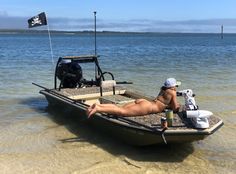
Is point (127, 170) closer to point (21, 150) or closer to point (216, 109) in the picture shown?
point (21, 150)

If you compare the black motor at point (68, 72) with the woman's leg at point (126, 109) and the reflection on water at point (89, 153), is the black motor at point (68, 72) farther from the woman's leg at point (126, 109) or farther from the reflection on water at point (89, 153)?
the woman's leg at point (126, 109)

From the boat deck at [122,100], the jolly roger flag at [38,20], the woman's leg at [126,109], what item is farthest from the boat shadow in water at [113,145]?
the jolly roger flag at [38,20]

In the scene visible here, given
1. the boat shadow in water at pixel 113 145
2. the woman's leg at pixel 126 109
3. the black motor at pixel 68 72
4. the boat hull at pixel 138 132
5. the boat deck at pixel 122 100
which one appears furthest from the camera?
the black motor at pixel 68 72

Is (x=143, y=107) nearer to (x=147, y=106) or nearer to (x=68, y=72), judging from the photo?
(x=147, y=106)

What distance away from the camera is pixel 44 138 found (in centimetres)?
962

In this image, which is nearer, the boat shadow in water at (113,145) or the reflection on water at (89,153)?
the reflection on water at (89,153)

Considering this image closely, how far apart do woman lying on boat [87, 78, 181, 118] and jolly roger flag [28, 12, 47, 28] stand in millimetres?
5963

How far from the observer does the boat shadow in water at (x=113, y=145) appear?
8180 millimetres

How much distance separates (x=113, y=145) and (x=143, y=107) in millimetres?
991

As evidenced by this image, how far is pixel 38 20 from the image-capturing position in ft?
45.8

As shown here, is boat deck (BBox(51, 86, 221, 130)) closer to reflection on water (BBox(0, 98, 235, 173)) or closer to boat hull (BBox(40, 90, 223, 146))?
boat hull (BBox(40, 90, 223, 146))

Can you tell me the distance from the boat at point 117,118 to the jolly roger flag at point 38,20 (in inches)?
71.7

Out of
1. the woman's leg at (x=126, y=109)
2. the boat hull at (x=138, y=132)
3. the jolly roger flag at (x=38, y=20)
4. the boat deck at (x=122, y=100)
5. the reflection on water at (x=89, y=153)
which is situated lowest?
the reflection on water at (x=89, y=153)

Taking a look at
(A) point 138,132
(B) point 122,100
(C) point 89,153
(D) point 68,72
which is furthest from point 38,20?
(A) point 138,132
